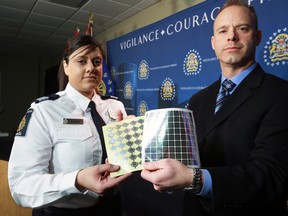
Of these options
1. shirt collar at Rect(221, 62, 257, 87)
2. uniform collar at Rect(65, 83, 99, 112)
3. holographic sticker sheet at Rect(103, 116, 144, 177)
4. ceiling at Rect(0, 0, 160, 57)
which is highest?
ceiling at Rect(0, 0, 160, 57)

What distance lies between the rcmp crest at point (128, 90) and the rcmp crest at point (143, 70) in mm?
246

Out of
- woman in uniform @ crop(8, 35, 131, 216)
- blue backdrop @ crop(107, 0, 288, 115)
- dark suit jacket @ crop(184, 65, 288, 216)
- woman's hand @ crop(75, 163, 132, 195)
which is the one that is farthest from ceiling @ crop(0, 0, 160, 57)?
woman's hand @ crop(75, 163, 132, 195)

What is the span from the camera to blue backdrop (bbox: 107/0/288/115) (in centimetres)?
181

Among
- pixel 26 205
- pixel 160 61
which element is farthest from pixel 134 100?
pixel 26 205

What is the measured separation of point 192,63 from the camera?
8.25 ft

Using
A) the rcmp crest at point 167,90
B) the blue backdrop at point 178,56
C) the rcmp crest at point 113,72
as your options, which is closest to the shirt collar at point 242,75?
the blue backdrop at point 178,56

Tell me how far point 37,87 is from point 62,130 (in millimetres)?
6612

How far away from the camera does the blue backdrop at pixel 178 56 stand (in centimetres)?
181

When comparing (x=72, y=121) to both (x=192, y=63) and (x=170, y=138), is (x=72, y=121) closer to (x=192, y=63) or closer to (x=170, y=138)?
(x=170, y=138)

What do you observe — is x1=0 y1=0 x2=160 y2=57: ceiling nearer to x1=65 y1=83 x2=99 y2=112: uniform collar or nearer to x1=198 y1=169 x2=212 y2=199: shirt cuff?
x1=65 y1=83 x2=99 y2=112: uniform collar

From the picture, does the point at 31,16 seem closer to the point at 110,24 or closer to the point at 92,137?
the point at 110,24

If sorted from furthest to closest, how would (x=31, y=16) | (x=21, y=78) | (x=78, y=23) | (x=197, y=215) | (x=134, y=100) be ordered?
→ 1. (x=21, y=78)
2. (x=78, y=23)
3. (x=31, y=16)
4. (x=134, y=100)
5. (x=197, y=215)

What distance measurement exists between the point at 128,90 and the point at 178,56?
3.47 ft

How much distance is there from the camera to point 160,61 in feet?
9.61
